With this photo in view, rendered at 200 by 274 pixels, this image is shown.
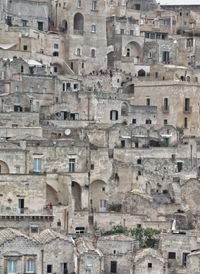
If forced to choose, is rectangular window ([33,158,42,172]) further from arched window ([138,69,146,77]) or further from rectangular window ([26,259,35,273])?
arched window ([138,69,146,77])

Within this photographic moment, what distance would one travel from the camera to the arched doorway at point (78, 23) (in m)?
74.6

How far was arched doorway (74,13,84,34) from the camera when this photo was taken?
74.6 metres

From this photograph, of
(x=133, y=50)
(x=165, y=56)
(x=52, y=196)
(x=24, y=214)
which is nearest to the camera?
(x=24, y=214)

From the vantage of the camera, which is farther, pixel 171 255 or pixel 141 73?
pixel 141 73

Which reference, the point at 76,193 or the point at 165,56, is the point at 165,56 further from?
the point at 76,193

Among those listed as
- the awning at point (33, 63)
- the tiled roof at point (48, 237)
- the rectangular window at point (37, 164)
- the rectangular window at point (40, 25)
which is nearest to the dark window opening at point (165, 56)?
the rectangular window at point (40, 25)

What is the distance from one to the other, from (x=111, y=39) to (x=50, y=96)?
40.1 feet

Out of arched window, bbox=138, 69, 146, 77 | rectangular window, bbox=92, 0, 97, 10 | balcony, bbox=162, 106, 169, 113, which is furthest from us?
rectangular window, bbox=92, 0, 97, 10

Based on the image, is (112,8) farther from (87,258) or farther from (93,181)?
(87,258)

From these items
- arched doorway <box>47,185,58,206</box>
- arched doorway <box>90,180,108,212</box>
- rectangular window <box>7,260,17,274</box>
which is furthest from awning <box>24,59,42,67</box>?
rectangular window <box>7,260,17,274</box>

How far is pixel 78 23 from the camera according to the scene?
7512 cm

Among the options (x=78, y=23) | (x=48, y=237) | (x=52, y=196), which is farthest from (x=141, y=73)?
(x=48, y=237)

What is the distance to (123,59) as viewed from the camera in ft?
247

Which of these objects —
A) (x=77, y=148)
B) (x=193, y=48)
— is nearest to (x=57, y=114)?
(x=77, y=148)
